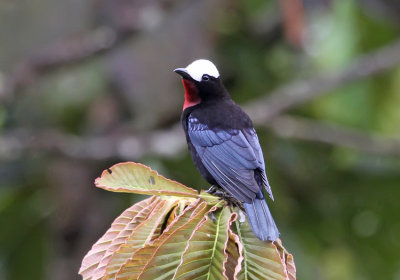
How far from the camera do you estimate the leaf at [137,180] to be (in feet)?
7.66

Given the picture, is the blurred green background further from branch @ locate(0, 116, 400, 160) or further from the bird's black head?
the bird's black head

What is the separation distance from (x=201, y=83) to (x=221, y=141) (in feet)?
1.14

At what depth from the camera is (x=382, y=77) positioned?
276 inches

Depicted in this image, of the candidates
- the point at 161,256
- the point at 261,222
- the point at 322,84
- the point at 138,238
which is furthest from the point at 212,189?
the point at 322,84

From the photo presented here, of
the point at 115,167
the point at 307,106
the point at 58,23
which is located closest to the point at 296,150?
the point at 307,106

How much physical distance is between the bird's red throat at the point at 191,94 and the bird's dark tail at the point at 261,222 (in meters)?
1.01

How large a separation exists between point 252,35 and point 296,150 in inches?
43.7

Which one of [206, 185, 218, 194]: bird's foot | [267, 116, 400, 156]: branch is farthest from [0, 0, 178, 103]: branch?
[206, 185, 218, 194]: bird's foot

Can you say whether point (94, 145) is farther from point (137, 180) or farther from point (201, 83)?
point (137, 180)

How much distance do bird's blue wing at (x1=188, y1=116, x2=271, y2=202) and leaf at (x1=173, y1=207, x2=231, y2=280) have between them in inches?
20.0

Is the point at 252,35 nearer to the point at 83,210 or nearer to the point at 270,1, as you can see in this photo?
the point at 270,1

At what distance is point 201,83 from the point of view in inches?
140

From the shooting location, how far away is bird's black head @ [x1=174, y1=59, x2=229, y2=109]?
3551mm

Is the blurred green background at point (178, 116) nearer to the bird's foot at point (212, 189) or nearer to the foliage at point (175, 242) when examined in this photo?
the bird's foot at point (212, 189)
